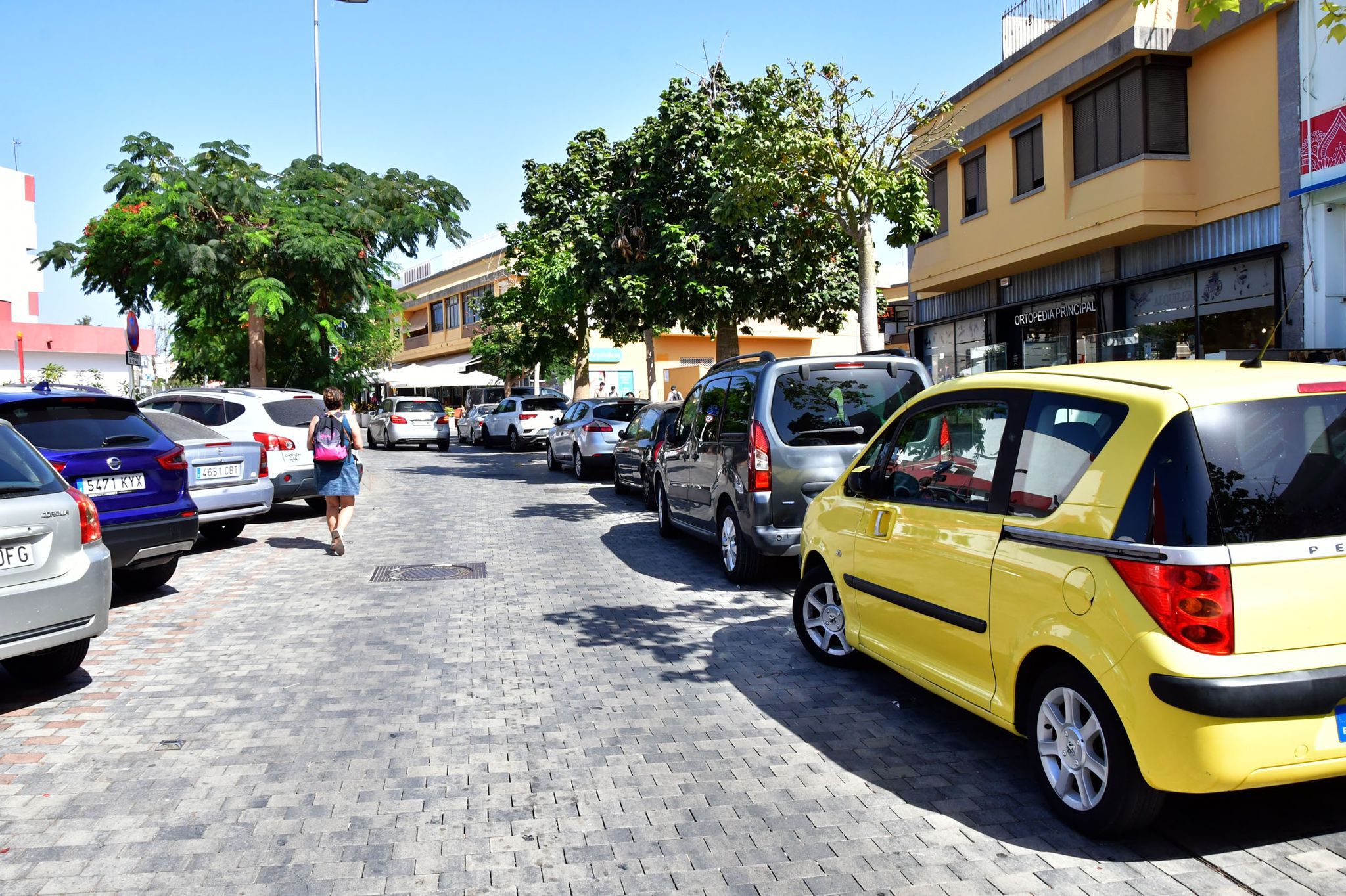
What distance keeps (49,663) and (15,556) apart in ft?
3.23

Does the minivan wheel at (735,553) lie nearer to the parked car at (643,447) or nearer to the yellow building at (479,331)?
the parked car at (643,447)

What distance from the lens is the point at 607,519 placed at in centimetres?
1407

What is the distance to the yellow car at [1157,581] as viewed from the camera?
3.38 m

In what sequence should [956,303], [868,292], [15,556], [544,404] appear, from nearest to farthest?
[15,556], [868,292], [956,303], [544,404]

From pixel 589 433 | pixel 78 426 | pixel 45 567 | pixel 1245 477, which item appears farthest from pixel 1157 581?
pixel 589 433

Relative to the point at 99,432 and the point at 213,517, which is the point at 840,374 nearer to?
the point at 99,432

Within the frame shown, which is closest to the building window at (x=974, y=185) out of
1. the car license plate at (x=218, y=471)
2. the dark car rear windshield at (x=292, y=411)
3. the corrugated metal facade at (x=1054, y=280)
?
the corrugated metal facade at (x=1054, y=280)

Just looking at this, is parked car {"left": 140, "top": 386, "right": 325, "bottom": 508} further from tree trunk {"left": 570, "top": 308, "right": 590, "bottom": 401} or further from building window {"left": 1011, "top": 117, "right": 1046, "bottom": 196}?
tree trunk {"left": 570, "top": 308, "right": 590, "bottom": 401}

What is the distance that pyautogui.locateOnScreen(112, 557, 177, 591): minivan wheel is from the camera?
29.4 feet

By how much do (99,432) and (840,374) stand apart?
235 inches

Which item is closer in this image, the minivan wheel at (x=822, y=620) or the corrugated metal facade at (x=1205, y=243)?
the minivan wheel at (x=822, y=620)

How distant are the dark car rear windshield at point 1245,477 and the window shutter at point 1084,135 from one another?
1429cm

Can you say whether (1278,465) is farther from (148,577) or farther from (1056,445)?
(148,577)

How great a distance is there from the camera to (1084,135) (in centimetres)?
1672
